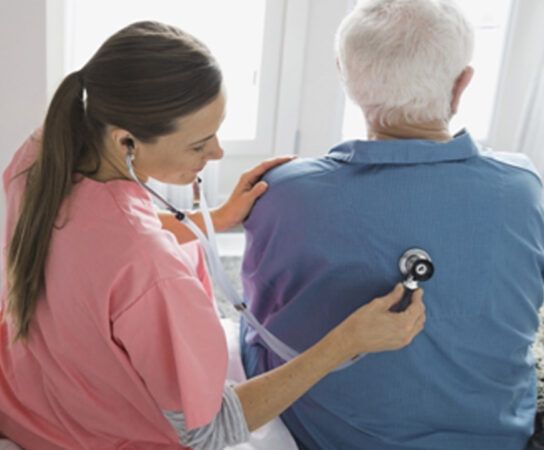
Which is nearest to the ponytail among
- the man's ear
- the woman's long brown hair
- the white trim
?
the woman's long brown hair

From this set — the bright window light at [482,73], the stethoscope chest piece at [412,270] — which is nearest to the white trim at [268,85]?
the bright window light at [482,73]

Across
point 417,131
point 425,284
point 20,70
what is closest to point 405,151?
point 417,131

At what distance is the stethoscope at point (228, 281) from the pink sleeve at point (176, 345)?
18 cm

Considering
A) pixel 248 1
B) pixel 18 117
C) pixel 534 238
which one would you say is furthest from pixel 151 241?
pixel 248 1

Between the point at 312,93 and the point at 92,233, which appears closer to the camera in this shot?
the point at 92,233

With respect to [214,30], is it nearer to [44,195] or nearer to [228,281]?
[228,281]

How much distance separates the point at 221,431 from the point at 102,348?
20 cm

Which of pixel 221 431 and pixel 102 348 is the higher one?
pixel 102 348

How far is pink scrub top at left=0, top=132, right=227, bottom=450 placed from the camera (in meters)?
0.89

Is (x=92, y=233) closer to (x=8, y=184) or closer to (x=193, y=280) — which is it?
(x=193, y=280)

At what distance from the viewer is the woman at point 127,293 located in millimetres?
895

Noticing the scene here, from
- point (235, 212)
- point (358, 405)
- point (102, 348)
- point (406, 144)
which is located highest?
point (406, 144)

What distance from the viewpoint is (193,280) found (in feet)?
2.99

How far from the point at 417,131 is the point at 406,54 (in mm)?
125
